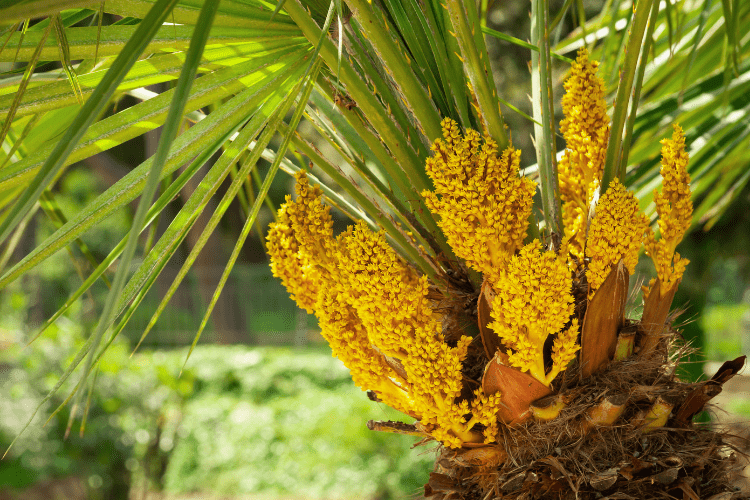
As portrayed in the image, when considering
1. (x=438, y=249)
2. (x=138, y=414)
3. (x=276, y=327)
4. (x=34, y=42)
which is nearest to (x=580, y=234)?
(x=438, y=249)

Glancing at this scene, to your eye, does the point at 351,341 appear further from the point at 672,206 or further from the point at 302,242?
the point at 672,206

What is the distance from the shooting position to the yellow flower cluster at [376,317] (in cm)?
68

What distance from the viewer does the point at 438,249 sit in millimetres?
829

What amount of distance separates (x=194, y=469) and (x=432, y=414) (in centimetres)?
469

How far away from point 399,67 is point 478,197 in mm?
210

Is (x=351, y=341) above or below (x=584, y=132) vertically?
below

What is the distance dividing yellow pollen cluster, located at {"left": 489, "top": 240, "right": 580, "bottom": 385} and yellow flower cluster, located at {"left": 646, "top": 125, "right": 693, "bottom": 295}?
0.20m

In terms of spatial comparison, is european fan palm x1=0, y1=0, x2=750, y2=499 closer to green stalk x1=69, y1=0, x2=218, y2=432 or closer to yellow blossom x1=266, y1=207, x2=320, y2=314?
yellow blossom x1=266, y1=207, x2=320, y2=314

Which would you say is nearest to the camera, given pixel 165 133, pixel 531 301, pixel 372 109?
pixel 165 133

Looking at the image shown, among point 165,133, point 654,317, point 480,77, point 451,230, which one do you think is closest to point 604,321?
point 654,317

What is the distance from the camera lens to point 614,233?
693 millimetres

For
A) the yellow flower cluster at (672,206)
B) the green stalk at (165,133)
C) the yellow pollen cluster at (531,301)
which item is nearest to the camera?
the green stalk at (165,133)

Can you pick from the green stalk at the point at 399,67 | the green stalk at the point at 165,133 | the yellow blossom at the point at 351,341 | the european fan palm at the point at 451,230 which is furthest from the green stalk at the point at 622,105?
the green stalk at the point at 165,133

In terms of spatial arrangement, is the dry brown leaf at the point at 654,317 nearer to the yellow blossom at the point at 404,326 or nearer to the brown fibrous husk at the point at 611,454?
the brown fibrous husk at the point at 611,454
